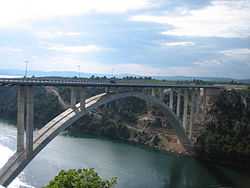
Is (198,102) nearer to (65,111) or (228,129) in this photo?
(228,129)

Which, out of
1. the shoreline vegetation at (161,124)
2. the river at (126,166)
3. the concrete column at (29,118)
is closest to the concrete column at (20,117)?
the concrete column at (29,118)

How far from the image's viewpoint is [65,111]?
82.9ft

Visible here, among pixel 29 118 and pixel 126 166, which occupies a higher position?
pixel 29 118

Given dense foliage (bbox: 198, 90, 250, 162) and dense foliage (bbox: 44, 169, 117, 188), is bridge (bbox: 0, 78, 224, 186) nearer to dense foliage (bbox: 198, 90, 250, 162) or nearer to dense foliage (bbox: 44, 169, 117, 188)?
dense foliage (bbox: 198, 90, 250, 162)

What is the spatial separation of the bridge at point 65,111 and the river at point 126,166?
3.47 m

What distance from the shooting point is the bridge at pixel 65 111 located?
2014 cm

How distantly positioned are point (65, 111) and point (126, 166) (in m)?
8.65

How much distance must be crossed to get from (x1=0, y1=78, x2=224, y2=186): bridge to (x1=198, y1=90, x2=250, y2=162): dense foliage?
5.18 ft

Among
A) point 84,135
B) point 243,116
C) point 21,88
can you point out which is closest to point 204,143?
point 243,116

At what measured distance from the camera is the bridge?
66.1 ft

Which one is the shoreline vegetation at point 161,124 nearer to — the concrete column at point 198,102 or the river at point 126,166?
the concrete column at point 198,102

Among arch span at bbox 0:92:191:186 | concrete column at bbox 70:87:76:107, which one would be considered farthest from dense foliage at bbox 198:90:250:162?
concrete column at bbox 70:87:76:107

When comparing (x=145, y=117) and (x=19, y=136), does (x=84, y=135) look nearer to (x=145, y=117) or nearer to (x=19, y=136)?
(x=145, y=117)

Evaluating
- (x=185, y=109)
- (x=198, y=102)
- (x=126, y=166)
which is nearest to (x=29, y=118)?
(x=126, y=166)
